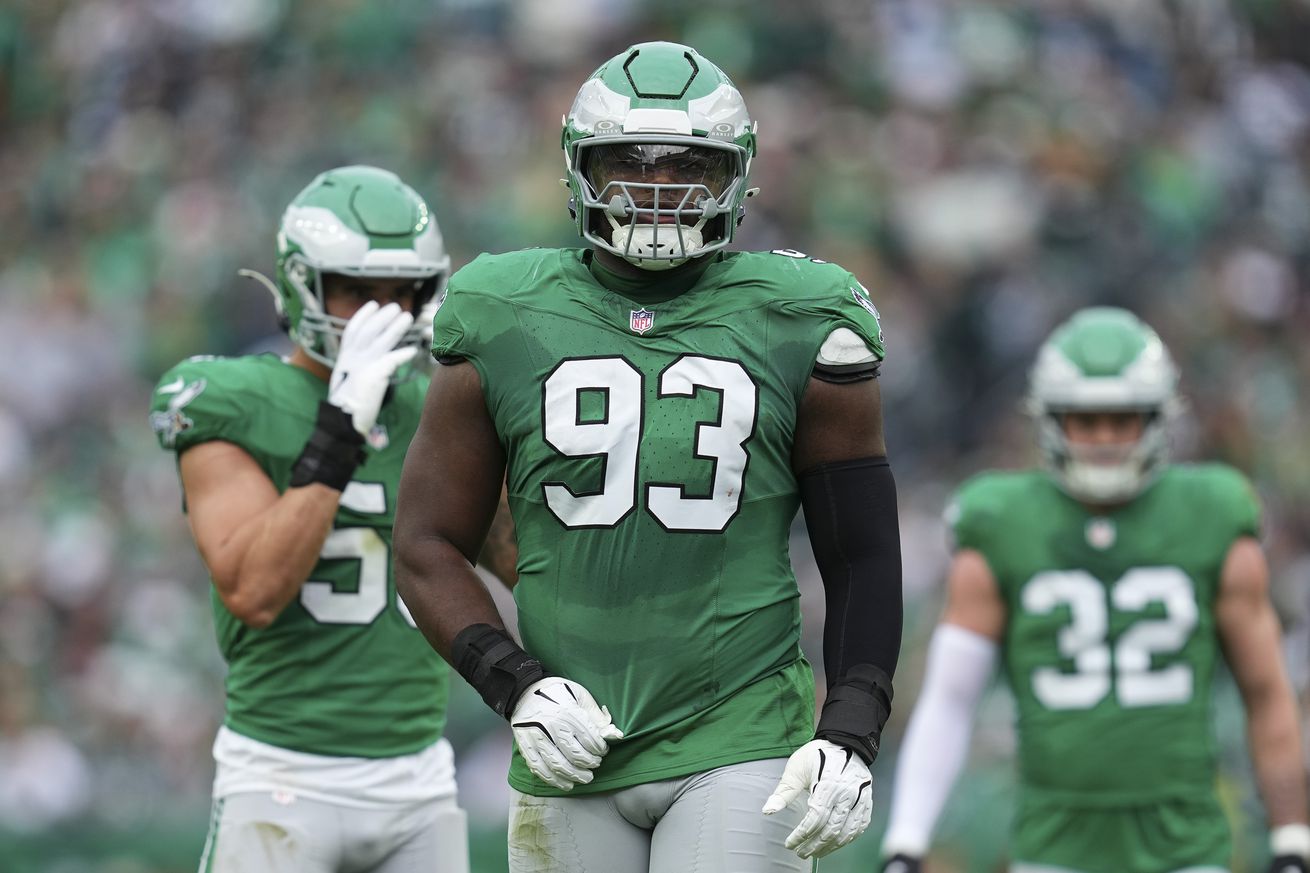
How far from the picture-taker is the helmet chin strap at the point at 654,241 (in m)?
3.18

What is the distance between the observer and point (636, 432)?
3154 mm

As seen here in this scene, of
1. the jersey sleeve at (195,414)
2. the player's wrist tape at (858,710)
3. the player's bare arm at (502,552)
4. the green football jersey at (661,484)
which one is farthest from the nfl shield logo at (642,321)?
the jersey sleeve at (195,414)

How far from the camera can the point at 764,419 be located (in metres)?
3.18

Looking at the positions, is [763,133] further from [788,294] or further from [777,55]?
[788,294]

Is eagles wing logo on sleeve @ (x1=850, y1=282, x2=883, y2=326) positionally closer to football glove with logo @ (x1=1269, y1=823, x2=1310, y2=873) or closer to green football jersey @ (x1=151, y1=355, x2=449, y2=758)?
green football jersey @ (x1=151, y1=355, x2=449, y2=758)

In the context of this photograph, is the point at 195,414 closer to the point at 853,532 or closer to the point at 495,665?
the point at 495,665

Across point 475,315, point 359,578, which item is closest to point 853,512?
point 475,315

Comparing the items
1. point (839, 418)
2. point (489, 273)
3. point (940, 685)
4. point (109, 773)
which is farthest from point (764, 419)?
point (109, 773)

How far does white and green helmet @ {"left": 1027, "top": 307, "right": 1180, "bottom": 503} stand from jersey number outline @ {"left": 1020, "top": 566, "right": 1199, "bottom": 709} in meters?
0.25

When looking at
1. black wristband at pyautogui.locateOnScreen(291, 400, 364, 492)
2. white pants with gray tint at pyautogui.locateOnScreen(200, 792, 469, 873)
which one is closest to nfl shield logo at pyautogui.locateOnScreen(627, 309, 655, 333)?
black wristband at pyautogui.locateOnScreen(291, 400, 364, 492)

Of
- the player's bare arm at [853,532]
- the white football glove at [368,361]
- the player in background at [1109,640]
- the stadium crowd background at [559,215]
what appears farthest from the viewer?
the stadium crowd background at [559,215]

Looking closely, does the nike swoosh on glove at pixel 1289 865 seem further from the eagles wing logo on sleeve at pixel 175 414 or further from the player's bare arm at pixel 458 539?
the eagles wing logo on sleeve at pixel 175 414

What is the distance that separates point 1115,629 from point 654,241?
256 centimetres

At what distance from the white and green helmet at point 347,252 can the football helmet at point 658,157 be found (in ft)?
4.60
